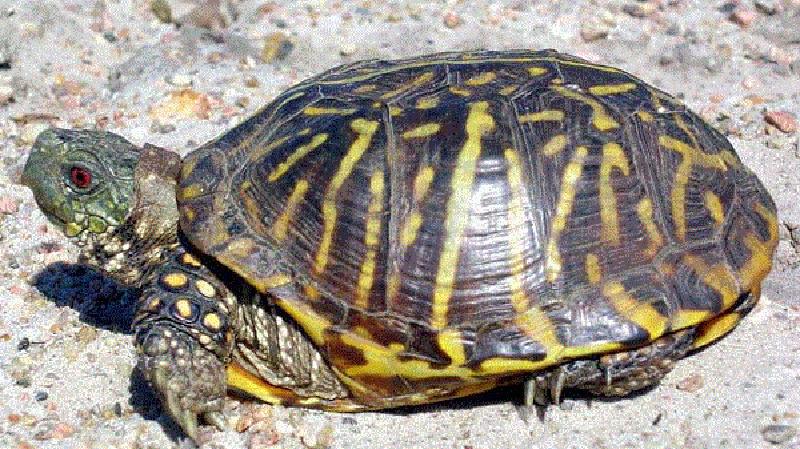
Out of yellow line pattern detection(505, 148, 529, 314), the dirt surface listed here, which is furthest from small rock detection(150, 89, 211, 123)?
yellow line pattern detection(505, 148, 529, 314)

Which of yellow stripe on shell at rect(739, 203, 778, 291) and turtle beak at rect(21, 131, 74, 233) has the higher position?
turtle beak at rect(21, 131, 74, 233)

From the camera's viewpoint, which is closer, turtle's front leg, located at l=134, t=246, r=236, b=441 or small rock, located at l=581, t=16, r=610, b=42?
turtle's front leg, located at l=134, t=246, r=236, b=441

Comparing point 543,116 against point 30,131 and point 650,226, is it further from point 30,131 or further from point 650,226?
point 30,131

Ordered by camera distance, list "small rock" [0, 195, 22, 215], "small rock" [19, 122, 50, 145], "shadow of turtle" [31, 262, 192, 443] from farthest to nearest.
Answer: "small rock" [19, 122, 50, 145], "small rock" [0, 195, 22, 215], "shadow of turtle" [31, 262, 192, 443]

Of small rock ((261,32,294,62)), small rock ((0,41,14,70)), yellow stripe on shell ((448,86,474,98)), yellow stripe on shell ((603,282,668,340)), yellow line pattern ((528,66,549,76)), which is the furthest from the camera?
small rock ((261,32,294,62))

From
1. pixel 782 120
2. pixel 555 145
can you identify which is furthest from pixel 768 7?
pixel 555 145

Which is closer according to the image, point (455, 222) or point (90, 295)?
point (455, 222)

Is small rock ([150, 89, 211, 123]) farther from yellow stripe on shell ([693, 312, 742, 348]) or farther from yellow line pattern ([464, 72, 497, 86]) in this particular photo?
yellow stripe on shell ([693, 312, 742, 348])
